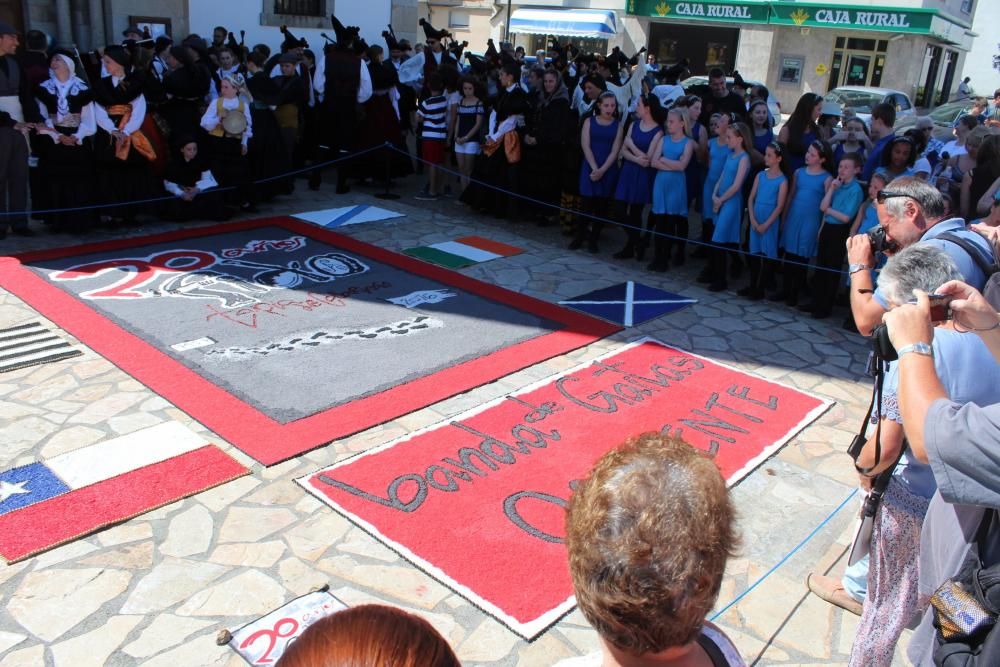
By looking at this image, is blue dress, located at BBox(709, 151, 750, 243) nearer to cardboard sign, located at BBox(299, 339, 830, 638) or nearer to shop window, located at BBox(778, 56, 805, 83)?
cardboard sign, located at BBox(299, 339, 830, 638)

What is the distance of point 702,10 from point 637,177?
1068 inches

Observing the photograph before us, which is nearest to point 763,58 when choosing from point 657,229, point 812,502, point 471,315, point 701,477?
point 657,229

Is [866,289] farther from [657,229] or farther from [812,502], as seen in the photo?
[657,229]

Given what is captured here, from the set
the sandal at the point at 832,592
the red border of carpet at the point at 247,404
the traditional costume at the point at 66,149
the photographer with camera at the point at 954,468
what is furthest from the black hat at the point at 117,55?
the photographer with camera at the point at 954,468

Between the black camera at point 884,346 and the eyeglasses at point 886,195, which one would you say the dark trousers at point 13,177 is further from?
the black camera at point 884,346

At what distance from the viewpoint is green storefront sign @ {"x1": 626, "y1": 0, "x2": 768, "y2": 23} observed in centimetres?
3136

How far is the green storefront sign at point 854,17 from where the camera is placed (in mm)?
29438

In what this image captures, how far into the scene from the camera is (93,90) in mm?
8164

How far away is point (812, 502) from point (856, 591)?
101cm

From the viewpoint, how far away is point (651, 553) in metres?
1.46

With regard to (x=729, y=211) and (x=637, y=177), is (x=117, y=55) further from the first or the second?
(x=729, y=211)

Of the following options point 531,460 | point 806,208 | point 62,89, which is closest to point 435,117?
point 62,89

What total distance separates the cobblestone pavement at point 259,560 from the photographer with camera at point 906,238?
1.24 m

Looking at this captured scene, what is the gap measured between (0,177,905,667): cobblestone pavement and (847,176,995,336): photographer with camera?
48.7 inches
